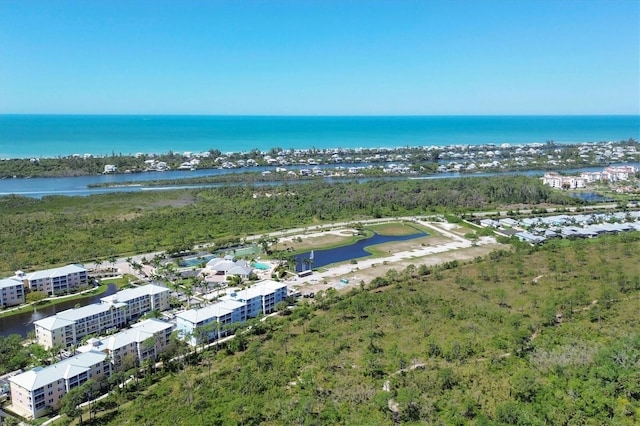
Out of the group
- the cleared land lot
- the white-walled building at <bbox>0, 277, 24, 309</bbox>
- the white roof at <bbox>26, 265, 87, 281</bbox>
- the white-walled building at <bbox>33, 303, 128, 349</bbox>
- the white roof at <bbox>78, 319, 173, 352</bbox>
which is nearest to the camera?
the white roof at <bbox>78, 319, 173, 352</bbox>

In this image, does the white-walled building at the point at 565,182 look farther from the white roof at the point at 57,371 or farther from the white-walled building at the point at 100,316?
the white roof at the point at 57,371

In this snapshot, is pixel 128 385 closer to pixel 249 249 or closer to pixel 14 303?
pixel 14 303

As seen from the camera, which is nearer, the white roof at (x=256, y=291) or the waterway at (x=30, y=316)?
the waterway at (x=30, y=316)

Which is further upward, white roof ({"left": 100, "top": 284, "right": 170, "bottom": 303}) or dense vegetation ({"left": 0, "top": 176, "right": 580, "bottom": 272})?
dense vegetation ({"left": 0, "top": 176, "right": 580, "bottom": 272})

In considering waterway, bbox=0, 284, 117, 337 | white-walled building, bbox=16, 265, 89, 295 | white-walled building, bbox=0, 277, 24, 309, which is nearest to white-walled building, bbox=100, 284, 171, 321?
waterway, bbox=0, 284, 117, 337

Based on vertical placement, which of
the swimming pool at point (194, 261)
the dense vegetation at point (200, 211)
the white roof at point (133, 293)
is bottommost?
the swimming pool at point (194, 261)

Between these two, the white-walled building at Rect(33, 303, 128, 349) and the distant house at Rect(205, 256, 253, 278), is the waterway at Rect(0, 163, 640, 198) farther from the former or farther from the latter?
the white-walled building at Rect(33, 303, 128, 349)

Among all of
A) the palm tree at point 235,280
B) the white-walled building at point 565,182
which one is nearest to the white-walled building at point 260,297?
the palm tree at point 235,280

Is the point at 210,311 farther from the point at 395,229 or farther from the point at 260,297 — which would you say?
the point at 395,229
